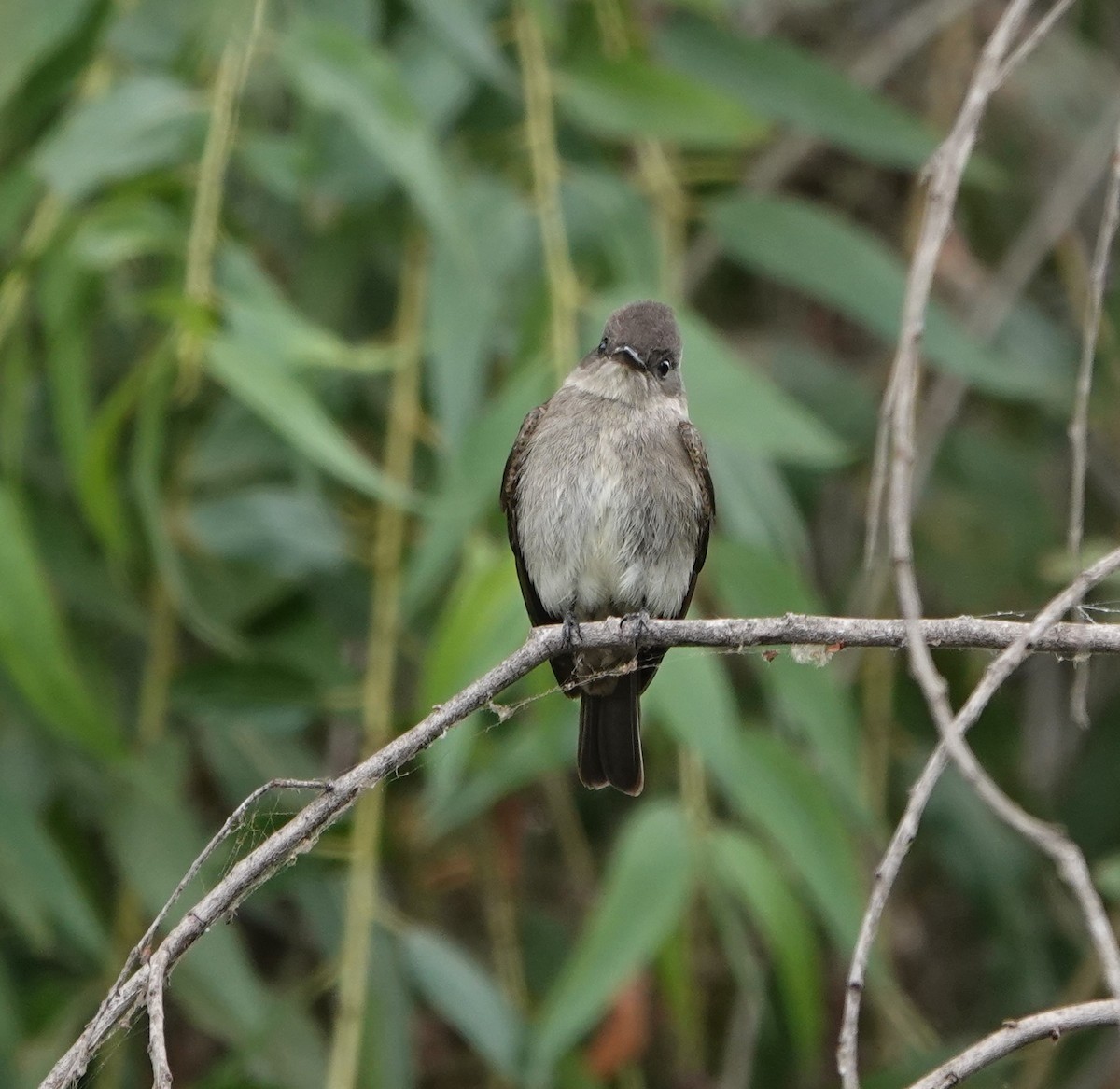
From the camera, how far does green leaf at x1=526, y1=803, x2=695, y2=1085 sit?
404 centimetres

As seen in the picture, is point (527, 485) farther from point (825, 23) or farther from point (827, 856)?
point (825, 23)

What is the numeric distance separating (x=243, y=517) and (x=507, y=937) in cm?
146

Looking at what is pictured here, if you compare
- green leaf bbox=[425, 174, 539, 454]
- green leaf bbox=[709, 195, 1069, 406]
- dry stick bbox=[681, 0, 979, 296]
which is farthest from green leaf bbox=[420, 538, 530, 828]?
dry stick bbox=[681, 0, 979, 296]

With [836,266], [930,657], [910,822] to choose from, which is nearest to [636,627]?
[930,657]

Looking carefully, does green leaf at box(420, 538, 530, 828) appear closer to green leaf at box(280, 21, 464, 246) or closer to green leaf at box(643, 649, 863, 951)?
green leaf at box(643, 649, 863, 951)

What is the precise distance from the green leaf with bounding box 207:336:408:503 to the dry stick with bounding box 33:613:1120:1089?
65cm

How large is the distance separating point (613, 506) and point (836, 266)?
978 mm

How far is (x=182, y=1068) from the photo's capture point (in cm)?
573

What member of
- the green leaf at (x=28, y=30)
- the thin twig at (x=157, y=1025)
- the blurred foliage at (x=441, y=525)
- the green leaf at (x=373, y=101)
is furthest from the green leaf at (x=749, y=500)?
the thin twig at (x=157, y=1025)

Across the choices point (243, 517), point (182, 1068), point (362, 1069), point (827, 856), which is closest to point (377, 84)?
point (243, 517)

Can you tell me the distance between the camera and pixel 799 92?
16.4 feet

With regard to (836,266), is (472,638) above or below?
below

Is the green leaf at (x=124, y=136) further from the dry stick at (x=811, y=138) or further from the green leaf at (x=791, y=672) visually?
the dry stick at (x=811, y=138)

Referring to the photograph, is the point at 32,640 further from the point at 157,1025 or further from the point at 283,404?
the point at 157,1025
